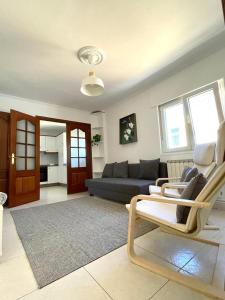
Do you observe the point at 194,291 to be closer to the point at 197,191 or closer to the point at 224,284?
the point at 224,284

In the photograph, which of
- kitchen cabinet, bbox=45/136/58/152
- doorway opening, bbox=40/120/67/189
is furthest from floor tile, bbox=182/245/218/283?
kitchen cabinet, bbox=45/136/58/152

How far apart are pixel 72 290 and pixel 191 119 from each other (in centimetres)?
302

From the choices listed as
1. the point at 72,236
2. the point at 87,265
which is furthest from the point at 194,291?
the point at 72,236

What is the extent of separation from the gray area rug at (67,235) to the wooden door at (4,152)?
0.91 m

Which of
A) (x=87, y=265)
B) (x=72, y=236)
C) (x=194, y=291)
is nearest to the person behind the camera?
(x=194, y=291)

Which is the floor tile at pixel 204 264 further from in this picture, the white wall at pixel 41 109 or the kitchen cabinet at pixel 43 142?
the kitchen cabinet at pixel 43 142

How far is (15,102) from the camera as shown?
3736 millimetres

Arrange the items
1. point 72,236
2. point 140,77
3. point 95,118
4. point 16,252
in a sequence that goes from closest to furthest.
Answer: point 16,252 → point 72,236 → point 140,77 → point 95,118

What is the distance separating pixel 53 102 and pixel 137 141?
2570 millimetres

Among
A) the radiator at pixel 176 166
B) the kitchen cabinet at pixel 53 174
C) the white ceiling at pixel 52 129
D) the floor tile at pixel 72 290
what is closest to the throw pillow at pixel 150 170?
the radiator at pixel 176 166

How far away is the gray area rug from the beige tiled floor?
0.24 feet

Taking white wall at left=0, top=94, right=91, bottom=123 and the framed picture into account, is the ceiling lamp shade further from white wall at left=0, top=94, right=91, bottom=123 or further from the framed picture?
white wall at left=0, top=94, right=91, bottom=123

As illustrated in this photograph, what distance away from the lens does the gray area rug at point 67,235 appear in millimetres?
1236

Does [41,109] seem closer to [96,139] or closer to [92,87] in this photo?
[96,139]
